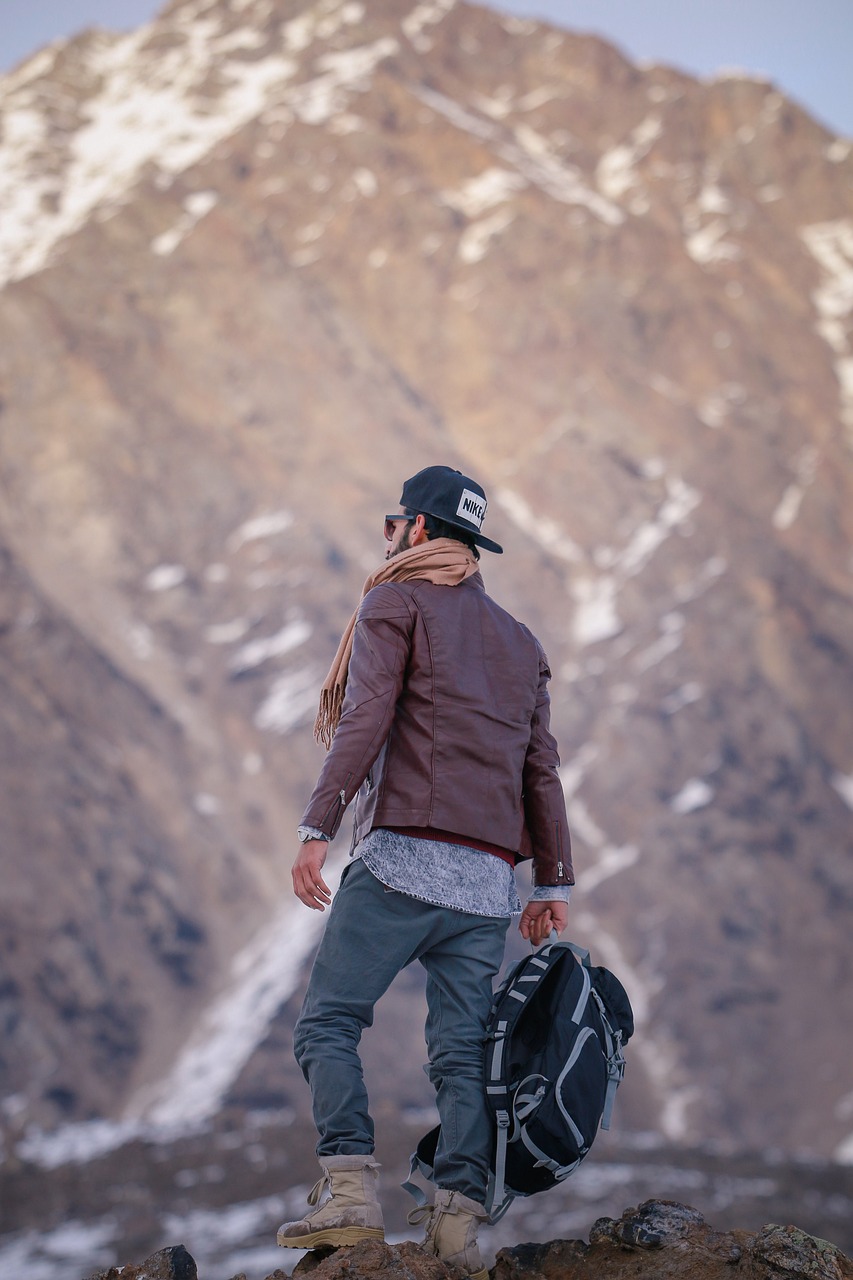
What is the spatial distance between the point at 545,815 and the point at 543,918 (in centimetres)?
33

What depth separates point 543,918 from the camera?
12.6 feet

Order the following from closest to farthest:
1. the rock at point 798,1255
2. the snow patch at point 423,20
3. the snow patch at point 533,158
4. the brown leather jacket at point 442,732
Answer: the rock at point 798,1255 < the brown leather jacket at point 442,732 < the snow patch at point 533,158 < the snow patch at point 423,20

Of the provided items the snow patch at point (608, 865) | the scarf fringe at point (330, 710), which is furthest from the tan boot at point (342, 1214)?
the snow patch at point (608, 865)

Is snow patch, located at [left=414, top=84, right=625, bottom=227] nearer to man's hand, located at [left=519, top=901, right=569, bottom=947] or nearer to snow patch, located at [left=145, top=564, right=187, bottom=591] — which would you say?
snow patch, located at [left=145, top=564, right=187, bottom=591]

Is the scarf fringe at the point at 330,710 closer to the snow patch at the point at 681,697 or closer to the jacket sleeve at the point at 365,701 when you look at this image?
the jacket sleeve at the point at 365,701

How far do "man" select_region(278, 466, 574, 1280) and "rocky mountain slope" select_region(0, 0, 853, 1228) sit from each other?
20960 mm

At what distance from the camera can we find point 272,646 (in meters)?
42.3

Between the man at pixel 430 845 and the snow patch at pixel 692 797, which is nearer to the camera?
the man at pixel 430 845

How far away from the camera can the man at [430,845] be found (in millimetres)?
3309

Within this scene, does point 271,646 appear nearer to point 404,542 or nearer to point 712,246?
point 712,246

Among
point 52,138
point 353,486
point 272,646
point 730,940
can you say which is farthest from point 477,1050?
point 52,138

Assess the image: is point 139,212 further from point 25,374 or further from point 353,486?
point 353,486

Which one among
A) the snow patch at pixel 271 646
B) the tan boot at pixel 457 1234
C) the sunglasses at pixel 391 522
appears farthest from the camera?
the snow patch at pixel 271 646

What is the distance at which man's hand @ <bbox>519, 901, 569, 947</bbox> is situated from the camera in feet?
12.5
